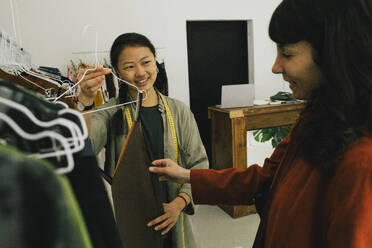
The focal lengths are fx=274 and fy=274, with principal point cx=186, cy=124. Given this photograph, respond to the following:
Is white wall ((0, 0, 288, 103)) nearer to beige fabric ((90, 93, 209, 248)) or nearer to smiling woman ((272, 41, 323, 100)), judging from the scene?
beige fabric ((90, 93, 209, 248))

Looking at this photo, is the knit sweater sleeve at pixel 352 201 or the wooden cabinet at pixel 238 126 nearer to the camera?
the knit sweater sleeve at pixel 352 201

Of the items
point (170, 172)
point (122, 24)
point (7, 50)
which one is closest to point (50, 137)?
point (7, 50)

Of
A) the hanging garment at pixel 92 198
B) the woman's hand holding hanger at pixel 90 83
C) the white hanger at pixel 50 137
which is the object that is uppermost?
the woman's hand holding hanger at pixel 90 83

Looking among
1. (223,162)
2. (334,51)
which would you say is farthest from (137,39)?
(223,162)

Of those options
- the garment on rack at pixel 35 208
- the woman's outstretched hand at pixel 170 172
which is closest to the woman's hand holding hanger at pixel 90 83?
the woman's outstretched hand at pixel 170 172

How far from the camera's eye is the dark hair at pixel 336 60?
1.96ft

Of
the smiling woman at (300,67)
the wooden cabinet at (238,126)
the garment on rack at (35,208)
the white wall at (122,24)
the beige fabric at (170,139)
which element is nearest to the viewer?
the garment on rack at (35,208)

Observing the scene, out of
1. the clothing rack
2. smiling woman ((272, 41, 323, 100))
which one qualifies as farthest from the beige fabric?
smiling woman ((272, 41, 323, 100))

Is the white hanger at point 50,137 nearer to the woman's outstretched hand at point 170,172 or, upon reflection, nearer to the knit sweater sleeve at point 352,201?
the knit sweater sleeve at point 352,201

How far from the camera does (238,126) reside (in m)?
2.63

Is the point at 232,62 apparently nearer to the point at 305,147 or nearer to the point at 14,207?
the point at 305,147

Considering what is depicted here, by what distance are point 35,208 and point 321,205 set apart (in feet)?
2.03

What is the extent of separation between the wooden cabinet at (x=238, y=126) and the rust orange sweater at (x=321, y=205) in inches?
70.9

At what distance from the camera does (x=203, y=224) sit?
2736 millimetres
